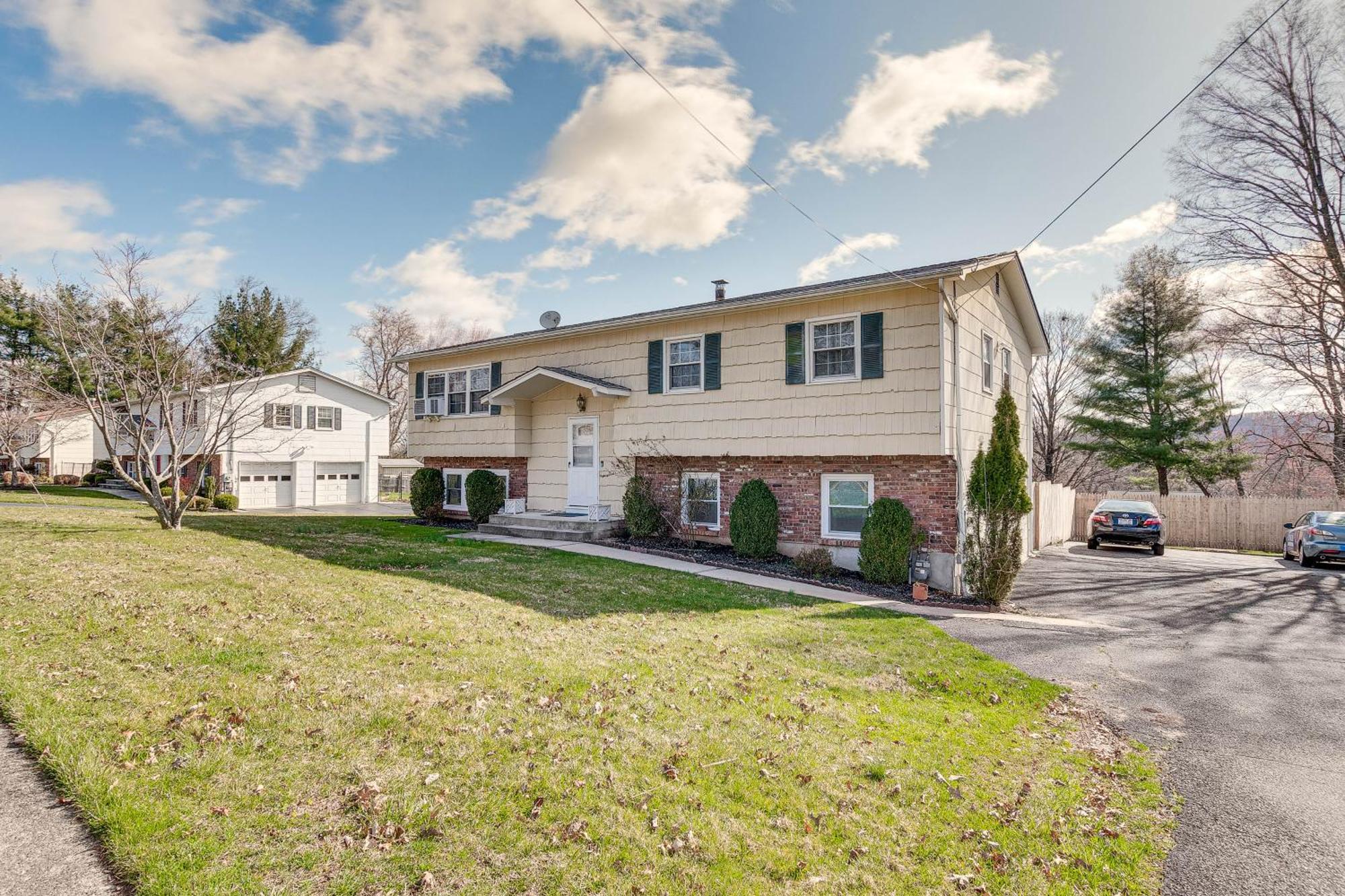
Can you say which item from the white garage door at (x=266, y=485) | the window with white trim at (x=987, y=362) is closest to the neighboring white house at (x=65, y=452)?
the white garage door at (x=266, y=485)

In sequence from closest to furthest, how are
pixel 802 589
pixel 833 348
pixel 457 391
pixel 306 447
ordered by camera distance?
pixel 802 589 < pixel 833 348 < pixel 457 391 < pixel 306 447

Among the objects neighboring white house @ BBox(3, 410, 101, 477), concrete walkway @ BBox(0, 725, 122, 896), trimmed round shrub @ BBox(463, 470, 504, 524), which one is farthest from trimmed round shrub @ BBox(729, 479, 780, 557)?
neighboring white house @ BBox(3, 410, 101, 477)

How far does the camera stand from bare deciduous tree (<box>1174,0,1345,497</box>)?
16656mm

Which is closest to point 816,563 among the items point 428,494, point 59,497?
point 428,494

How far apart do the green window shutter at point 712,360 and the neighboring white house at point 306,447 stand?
62.2ft

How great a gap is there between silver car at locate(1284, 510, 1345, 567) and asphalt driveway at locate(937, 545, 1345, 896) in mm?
2246

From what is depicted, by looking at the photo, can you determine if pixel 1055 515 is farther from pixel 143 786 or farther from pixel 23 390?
pixel 23 390

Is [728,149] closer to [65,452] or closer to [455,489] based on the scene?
[455,489]

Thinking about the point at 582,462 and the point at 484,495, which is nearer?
the point at 582,462

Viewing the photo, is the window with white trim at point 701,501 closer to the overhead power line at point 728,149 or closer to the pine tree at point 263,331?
the overhead power line at point 728,149

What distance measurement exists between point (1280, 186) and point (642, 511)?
1925 centimetres

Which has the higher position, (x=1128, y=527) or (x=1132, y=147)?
(x=1132, y=147)

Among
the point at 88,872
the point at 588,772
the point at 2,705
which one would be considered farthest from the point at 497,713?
the point at 2,705

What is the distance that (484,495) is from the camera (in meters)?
16.8
